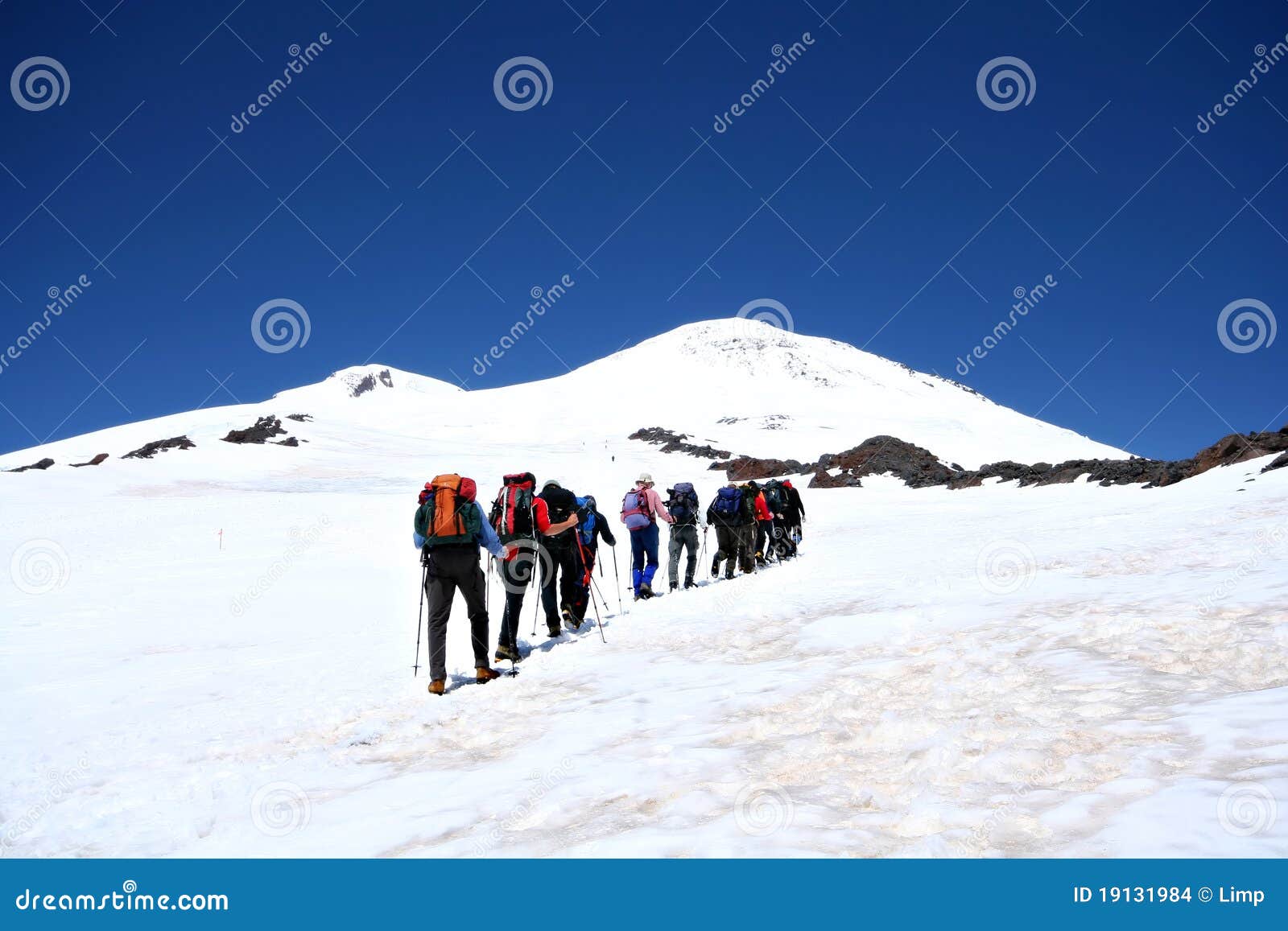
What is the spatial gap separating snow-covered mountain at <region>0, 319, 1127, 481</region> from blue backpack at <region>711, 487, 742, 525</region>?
34.7 metres

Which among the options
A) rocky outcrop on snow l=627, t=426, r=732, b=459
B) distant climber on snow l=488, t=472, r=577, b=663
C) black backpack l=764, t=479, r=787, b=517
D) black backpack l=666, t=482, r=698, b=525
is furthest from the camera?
rocky outcrop on snow l=627, t=426, r=732, b=459

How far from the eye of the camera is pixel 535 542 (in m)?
8.72

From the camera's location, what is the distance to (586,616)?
11133mm

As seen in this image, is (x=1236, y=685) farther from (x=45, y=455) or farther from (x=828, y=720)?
(x=45, y=455)

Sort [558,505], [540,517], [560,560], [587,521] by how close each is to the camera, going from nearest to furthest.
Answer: [540,517] < [558,505] < [560,560] < [587,521]

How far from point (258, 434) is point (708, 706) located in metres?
51.9

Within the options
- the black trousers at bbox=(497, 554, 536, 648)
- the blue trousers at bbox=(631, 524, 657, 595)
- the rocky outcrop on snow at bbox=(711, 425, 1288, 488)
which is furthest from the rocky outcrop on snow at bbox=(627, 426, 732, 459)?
the black trousers at bbox=(497, 554, 536, 648)

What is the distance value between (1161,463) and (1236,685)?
24.6 m

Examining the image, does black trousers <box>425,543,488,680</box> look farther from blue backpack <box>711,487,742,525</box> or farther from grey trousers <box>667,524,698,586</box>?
blue backpack <box>711,487,742,525</box>

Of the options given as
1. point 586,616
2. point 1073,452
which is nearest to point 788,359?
point 1073,452

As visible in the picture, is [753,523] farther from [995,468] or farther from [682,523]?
[995,468]

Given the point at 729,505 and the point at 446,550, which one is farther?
the point at 729,505

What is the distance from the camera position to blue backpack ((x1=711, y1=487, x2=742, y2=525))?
44.3ft

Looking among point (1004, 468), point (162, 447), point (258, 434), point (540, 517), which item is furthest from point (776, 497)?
point (258, 434)
